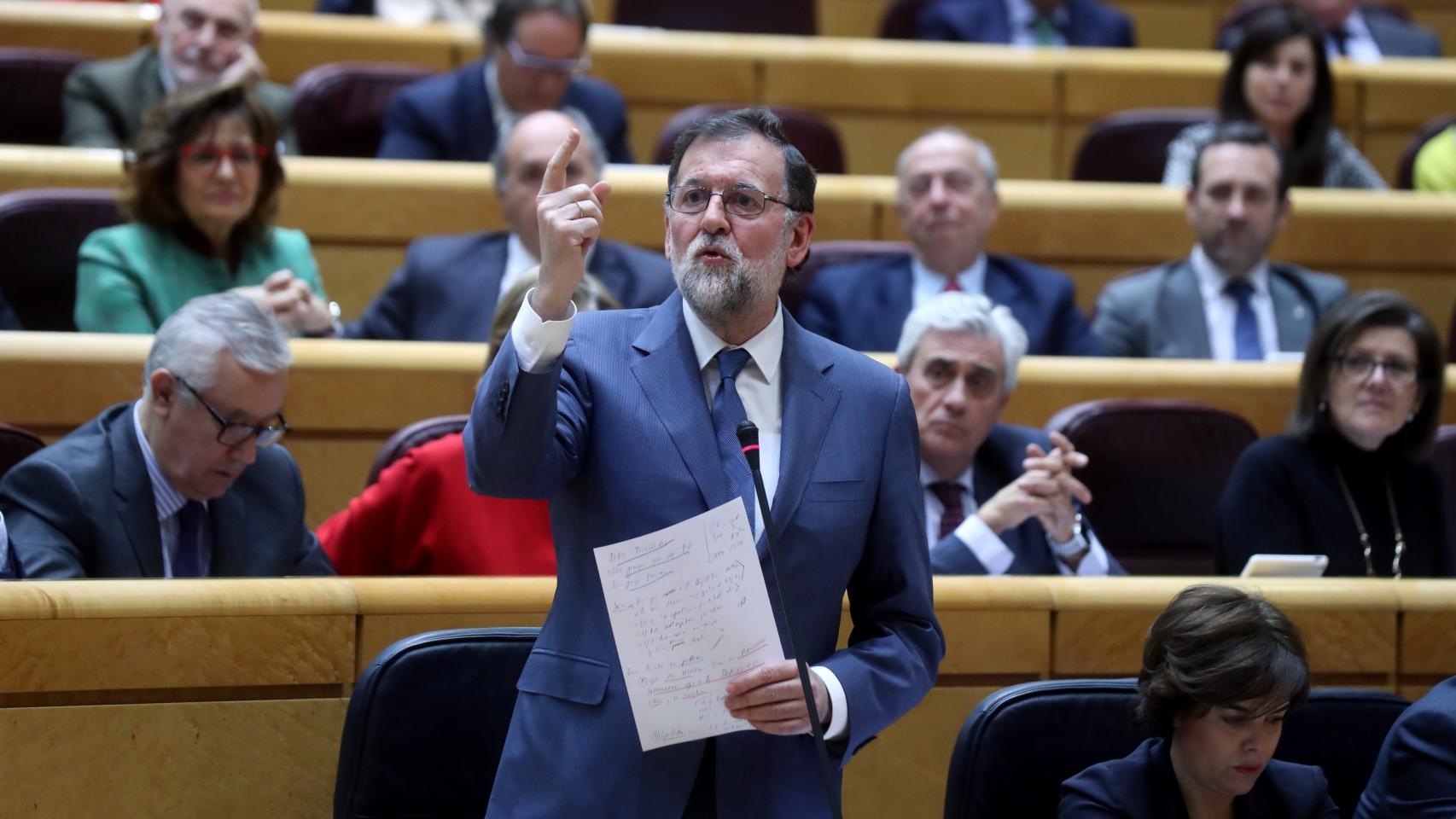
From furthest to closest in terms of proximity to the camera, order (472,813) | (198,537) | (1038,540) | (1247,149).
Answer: (1247,149)
(1038,540)
(198,537)
(472,813)

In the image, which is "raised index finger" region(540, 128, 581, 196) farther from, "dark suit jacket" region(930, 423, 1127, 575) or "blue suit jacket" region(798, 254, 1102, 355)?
"blue suit jacket" region(798, 254, 1102, 355)

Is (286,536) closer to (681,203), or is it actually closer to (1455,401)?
(681,203)

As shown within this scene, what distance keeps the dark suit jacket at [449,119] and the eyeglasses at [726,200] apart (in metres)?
2.10

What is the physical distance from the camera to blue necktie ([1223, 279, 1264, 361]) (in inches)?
122

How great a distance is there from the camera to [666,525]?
4.16ft

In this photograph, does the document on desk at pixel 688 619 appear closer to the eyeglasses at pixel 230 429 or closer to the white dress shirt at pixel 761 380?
the white dress shirt at pixel 761 380

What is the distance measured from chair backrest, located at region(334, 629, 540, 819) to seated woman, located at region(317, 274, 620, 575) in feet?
1.42

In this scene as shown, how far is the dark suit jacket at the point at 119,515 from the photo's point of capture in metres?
1.82

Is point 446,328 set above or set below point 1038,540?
above

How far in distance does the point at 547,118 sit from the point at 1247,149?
1.21m

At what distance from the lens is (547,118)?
113 inches

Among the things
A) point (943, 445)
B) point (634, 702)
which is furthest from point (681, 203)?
point (943, 445)

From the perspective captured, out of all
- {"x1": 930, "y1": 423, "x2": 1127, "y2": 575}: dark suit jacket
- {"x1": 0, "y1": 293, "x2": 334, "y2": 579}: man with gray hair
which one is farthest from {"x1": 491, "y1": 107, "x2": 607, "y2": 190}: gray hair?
{"x1": 0, "y1": 293, "x2": 334, "y2": 579}: man with gray hair

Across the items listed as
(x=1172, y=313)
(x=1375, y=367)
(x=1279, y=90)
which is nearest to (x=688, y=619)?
(x=1375, y=367)
